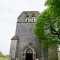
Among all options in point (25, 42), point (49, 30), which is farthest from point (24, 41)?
point (49, 30)

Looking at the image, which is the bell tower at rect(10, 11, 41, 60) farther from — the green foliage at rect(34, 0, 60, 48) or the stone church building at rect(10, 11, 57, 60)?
the green foliage at rect(34, 0, 60, 48)

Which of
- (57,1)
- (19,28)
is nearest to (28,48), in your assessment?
(19,28)

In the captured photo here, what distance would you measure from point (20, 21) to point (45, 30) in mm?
10885

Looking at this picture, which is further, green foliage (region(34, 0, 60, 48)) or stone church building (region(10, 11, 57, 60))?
stone church building (region(10, 11, 57, 60))

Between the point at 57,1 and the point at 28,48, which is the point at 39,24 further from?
the point at 57,1

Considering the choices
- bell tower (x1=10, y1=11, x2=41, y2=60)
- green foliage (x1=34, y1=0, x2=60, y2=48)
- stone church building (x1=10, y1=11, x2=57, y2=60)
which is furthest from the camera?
bell tower (x1=10, y1=11, x2=41, y2=60)

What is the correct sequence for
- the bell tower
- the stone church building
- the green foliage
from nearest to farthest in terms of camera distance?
the green foliage
the stone church building
the bell tower

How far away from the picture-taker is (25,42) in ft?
106

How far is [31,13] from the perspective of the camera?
35.3m

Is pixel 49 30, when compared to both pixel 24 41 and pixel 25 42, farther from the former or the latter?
pixel 24 41

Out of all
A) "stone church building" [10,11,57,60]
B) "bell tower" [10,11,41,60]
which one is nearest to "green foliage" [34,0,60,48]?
"stone church building" [10,11,57,60]

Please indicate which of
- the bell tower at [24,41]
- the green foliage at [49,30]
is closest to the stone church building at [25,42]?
the bell tower at [24,41]

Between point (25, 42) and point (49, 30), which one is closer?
point (49, 30)

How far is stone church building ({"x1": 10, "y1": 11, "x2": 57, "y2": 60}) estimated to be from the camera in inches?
1217
